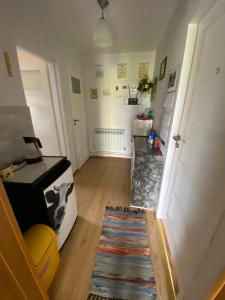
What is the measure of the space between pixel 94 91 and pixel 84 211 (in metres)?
2.45

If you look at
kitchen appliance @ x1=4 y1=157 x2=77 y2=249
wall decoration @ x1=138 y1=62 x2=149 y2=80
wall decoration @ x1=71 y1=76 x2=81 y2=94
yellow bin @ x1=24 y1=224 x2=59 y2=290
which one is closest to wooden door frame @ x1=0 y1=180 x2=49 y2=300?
yellow bin @ x1=24 y1=224 x2=59 y2=290

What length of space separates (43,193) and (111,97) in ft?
8.25

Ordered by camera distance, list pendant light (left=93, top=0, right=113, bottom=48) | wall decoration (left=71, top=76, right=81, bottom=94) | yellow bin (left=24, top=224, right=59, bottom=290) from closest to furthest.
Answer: yellow bin (left=24, top=224, right=59, bottom=290), pendant light (left=93, top=0, right=113, bottom=48), wall decoration (left=71, top=76, right=81, bottom=94)

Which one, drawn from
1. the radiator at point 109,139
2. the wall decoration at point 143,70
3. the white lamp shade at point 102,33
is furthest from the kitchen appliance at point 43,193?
the wall decoration at point 143,70

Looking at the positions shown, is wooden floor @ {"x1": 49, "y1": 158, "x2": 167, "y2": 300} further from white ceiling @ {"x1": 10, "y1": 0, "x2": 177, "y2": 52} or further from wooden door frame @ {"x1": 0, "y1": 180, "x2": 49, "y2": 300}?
white ceiling @ {"x1": 10, "y1": 0, "x2": 177, "y2": 52}

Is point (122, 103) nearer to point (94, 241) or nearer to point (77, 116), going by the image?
point (77, 116)

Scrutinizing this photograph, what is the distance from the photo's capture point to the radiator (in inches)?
122

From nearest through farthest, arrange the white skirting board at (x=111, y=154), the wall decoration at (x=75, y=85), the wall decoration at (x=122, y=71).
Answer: the wall decoration at (x=75, y=85), the wall decoration at (x=122, y=71), the white skirting board at (x=111, y=154)

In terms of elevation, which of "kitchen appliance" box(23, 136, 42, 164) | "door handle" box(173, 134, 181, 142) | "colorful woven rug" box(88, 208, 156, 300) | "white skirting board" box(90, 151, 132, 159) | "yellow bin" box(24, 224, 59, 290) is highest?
"door handle" box(173, 134, 181, 142)

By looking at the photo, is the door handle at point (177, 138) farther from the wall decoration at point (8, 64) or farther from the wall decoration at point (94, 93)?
the wall decoration at point (94, 93)

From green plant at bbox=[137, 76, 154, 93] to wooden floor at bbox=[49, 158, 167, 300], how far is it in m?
1.65

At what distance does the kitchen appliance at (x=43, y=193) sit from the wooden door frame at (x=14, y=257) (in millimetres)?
419

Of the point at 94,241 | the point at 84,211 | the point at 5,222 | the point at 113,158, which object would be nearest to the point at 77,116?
the point at 113,158

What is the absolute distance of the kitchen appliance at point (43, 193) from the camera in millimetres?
921
